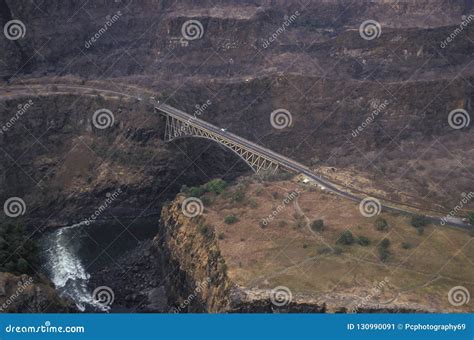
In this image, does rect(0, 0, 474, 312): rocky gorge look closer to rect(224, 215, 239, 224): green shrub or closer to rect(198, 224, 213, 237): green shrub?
rect(198, 224, 213, 237): green shrub

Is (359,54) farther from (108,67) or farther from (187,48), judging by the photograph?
(108,67)

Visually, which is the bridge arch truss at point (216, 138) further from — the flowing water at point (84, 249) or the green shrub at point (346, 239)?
the green shrub at point (346, 239)

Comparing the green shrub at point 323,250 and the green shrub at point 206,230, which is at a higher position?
the green shrub at point 323,250

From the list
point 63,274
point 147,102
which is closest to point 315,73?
point 147,102

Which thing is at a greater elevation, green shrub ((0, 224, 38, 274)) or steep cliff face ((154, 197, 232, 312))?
steep cliff face ((154, 197, 232, 312))

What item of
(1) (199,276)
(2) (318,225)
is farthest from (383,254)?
(1) (199,276)

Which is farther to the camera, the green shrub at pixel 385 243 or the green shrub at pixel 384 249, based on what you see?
the green shrub at pixel 385 243

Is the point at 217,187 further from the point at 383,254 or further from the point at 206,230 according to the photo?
the point at 383,254

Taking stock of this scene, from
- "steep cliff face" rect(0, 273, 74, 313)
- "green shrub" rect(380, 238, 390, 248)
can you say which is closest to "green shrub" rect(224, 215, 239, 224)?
"green shrub" rect(380, 238, 390, 248)

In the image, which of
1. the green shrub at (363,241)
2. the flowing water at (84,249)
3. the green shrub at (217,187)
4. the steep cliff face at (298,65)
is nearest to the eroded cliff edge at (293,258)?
the green shrub at (363,241)
